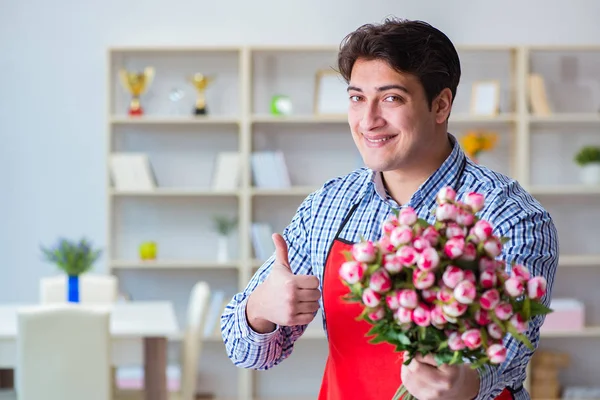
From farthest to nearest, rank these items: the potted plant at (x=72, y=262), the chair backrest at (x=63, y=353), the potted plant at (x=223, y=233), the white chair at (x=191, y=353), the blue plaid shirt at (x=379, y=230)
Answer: the potted plant at (x=223, y=233)
the potted plant at (x=72, y=262)
the white chair at (x=191, y=353)
the chair backrest at (x=63, y=353)
the blue plaid shirt at (x=379, y=230)

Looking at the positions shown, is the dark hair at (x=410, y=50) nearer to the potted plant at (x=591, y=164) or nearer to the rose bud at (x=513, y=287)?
the rose bud at (x=513, y=287)

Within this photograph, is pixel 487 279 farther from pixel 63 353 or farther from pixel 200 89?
pixel 200 89

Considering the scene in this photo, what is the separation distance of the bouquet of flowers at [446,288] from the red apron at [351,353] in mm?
394

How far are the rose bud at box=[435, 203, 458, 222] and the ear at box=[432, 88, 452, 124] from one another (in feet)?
1.45

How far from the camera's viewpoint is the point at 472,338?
1.13m

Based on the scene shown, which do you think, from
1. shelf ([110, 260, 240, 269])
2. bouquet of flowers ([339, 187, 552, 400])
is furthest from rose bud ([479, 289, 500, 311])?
shelf ([110, 260, 240, 269])

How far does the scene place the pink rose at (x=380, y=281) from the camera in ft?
3.78

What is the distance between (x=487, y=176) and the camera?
1.60 m

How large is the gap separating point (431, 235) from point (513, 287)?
0.38ft

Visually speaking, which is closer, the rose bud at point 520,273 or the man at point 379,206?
the rose bud at point 520,273

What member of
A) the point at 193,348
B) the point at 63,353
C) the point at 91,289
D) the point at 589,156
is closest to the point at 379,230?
the point at 63,353

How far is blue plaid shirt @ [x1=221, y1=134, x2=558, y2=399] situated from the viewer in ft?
4.70

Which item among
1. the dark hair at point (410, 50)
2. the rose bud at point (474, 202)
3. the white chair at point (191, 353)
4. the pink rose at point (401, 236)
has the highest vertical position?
the dark hair at point (410, 50)

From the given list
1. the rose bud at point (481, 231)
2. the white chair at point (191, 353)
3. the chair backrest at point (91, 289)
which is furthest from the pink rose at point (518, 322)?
the chair backrest at point (91, 289)
